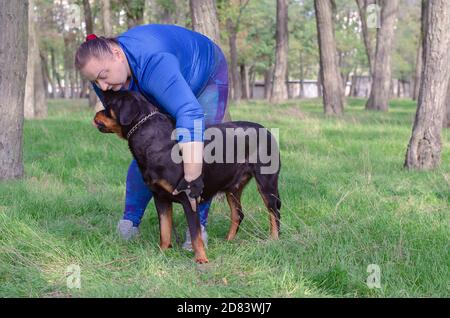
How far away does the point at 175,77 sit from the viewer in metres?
3.55

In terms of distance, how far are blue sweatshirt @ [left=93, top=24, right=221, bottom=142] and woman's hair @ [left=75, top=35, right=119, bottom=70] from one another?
0.16 metres

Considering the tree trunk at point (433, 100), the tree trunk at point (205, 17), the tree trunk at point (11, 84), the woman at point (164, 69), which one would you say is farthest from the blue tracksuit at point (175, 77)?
the tree trunk at point (433, 100)

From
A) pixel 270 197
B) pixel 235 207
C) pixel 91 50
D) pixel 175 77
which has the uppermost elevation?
pixel 91 50

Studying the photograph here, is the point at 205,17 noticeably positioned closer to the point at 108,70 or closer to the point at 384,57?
the point at 108,70

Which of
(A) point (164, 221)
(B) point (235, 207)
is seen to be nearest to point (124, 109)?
(A) point (164, 221)

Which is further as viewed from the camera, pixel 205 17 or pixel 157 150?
pixel 205 17

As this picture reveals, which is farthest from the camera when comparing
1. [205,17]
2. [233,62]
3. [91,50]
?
[233,62]

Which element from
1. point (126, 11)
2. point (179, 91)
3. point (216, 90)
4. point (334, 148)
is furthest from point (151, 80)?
point (126, 11)

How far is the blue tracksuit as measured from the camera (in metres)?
3.53

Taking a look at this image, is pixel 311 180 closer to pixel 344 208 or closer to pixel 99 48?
pixel 344 208

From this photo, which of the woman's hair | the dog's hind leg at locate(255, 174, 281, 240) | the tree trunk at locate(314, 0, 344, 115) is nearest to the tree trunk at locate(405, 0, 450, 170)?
the dog's hind leg at locate(255, 174, 281, 240)

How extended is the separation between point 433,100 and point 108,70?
5.25 m

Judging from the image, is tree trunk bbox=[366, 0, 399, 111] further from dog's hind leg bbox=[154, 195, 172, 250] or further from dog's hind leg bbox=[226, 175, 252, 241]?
dog's hind leg bbox=[154, 195, 172, 250]
